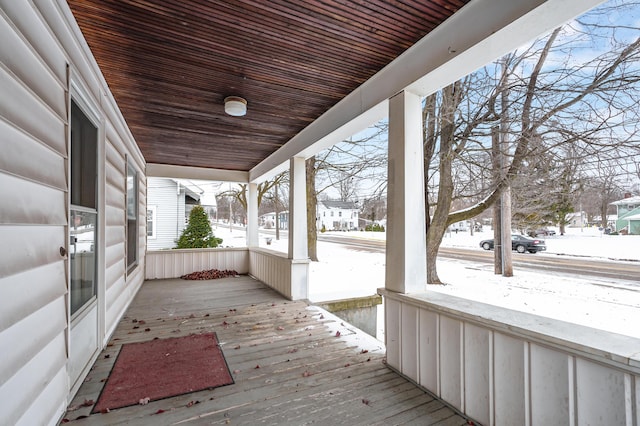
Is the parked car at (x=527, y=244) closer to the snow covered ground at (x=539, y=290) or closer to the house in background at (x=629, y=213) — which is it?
the snow covered ground at (x=539, y=290)

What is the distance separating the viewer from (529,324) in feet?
5.28

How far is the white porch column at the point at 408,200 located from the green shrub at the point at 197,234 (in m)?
7.71

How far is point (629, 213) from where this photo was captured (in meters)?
3.64

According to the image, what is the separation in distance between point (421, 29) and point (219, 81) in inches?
Result: 72.3

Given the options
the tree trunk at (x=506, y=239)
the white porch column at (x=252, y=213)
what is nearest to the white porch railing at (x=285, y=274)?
the white porch column at (x=252, y=213)

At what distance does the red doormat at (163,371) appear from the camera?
2180mm

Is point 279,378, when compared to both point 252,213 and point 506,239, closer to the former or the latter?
point 252,213

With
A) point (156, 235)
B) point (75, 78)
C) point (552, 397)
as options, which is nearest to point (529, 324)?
point (552, 397)

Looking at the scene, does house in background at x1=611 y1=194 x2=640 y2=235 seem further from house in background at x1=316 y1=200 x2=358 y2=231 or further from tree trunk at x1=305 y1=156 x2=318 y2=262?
house in background at x1=316 y1=200 x2=358 y2=231

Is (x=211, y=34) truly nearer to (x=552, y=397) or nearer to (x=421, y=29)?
(x=421, y=29)

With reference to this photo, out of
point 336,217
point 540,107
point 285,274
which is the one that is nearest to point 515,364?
point 285,274

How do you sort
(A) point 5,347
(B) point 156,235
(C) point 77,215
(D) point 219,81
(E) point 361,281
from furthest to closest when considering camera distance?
1. (B) point 156,235
2. (E) point 361,281
3. (D) point 219,81
4. (C) point 77,215
5. (A) point 5,347

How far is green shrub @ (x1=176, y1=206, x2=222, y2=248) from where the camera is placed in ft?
29.4

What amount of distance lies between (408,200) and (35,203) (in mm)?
2316
